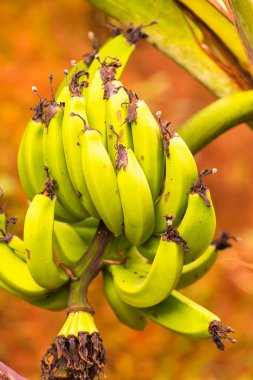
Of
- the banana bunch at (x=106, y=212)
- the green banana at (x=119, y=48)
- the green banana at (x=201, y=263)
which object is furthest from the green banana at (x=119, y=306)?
the green banana at (x=119, y=48)

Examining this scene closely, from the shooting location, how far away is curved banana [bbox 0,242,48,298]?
1174mm

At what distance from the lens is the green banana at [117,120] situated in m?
1.08

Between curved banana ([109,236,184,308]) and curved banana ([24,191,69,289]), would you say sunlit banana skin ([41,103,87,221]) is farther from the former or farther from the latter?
curved banana ([109,236,184,308])

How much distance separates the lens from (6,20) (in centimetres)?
405

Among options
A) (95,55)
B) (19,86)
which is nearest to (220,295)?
(19,86)

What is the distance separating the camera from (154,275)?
1053 mm

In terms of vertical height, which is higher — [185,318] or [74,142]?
[74,142]

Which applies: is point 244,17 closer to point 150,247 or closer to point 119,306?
point 150,247

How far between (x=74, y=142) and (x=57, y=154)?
5cm

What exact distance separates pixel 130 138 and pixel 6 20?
3152mm

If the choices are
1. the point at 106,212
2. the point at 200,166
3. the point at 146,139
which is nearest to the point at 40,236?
the point at 106,212

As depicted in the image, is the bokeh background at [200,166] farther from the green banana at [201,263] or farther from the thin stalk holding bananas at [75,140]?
the thin stalk holding bananas at [75,140]

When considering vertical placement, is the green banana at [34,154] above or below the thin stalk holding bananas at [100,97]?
below

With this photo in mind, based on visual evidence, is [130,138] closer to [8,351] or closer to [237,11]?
[237,11]
